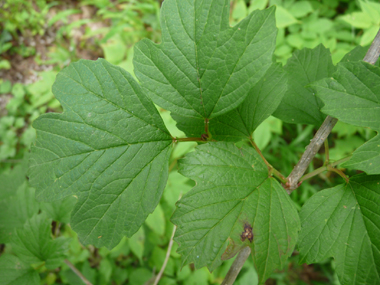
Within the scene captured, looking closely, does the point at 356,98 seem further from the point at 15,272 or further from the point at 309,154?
the point at 15,272

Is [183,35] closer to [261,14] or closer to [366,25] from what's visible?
[261,14]

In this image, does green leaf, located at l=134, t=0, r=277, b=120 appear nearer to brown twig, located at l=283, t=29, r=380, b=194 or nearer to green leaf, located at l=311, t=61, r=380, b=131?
green leaf, located at l=311, t=61, r=380, b=131

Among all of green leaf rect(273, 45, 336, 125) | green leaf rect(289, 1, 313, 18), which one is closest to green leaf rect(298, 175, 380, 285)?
green leaf rect(273, 45, 336, 125)

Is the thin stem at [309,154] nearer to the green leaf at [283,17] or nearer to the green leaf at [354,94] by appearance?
the green leaf at [354,94]

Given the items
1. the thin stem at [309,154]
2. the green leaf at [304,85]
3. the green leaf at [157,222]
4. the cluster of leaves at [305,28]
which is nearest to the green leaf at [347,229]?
the thin stem at [309,154]

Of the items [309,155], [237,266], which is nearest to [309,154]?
[309,155]

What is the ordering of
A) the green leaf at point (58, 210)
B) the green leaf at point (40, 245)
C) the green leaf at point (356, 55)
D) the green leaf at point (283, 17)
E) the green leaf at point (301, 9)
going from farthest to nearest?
the green leaf at point (301, 9), the green leaf at point (283, 17), the green leaf at point (58, 210), the green leaf at point (40, 245), the green leaf at point (356, 55)
